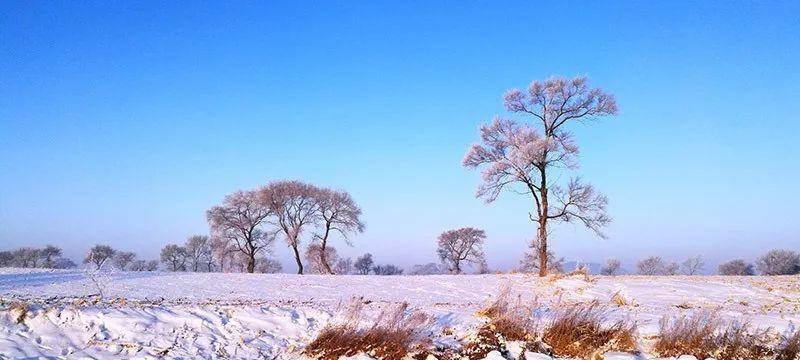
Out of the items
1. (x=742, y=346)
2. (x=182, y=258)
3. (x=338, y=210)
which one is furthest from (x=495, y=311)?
(x=182, y=258)

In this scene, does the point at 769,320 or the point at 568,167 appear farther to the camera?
the point at 568,167

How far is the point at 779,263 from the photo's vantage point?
72.3 meters

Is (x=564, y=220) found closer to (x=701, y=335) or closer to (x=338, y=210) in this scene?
(x=701, y=335)

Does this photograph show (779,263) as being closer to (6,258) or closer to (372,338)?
(372,338)

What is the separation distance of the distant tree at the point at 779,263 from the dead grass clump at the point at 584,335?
254 feet

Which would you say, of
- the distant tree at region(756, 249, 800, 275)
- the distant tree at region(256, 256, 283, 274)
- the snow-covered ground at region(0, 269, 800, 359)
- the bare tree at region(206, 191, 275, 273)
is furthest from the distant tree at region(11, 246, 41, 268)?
the distant tree at region(756, 249, 800, 275)

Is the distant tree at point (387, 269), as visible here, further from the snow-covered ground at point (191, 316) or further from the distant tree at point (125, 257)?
the snow-covered ground at point (191, 316)

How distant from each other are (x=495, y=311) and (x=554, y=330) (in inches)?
41.3

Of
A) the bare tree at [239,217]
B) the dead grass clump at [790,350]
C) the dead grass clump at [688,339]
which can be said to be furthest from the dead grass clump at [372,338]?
the bare tree at [239,217]

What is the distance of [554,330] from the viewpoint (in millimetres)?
8453

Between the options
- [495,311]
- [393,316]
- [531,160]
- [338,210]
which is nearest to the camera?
[393,316]

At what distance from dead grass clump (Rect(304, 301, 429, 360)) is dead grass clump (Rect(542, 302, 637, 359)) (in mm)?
2222

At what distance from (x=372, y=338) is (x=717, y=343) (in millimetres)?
5762

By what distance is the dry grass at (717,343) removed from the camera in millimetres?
8269
